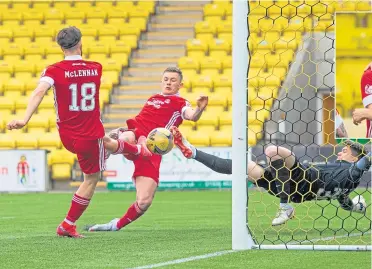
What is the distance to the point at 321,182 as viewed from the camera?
7.54 meters

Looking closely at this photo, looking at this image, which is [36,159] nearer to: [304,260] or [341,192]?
[341,192]

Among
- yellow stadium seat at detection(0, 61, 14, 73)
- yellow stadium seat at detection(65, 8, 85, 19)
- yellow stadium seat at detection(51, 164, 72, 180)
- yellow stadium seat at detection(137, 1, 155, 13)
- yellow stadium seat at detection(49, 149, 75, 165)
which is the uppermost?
yellow stadium seat at detection(137, 1, 155, 13)

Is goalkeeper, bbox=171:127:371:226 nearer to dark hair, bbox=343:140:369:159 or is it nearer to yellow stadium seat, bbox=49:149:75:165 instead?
dark hair, bbox=343:140:369:159

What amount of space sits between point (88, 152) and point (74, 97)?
43cm

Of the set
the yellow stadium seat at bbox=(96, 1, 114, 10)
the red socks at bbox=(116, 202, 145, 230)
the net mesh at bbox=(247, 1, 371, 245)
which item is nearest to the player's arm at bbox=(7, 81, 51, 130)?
the red socks at bbox=(116, 202, 145, 230)

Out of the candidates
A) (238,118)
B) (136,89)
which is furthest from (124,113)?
(238,118)

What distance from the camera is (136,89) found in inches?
783

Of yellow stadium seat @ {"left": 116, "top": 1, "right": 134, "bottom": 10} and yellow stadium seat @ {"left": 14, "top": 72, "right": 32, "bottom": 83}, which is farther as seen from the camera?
yellow stadium seat @ {"left": 116, "top": 1, "right": 134, "bottom": 10}

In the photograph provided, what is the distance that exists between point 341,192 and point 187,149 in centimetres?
130

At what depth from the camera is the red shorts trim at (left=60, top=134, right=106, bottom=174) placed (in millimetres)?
7023

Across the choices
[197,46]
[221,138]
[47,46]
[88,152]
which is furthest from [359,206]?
[47,46]

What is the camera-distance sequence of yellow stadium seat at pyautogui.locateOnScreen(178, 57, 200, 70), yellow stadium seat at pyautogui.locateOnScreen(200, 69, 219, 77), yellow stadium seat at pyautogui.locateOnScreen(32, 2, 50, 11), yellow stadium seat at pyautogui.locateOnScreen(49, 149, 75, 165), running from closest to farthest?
Result: 1. yellow stadium seat at pyautogui.locateOnScreen(49, 149, 75, 165)
2. yellow stadium seat at pyautogui.locateOnScreen(200, 69, 219, 77)
3. yellow stadium seat at pyautogui.locateOnScreen(178, 57, 200, 70)
4. yellow stadium seat at pyautogui.locateOnScreen(32, 2, 50, 11)

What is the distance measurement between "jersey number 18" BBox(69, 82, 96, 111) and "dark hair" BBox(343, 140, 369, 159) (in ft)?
6.81

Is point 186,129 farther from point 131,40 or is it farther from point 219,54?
point 131,40
